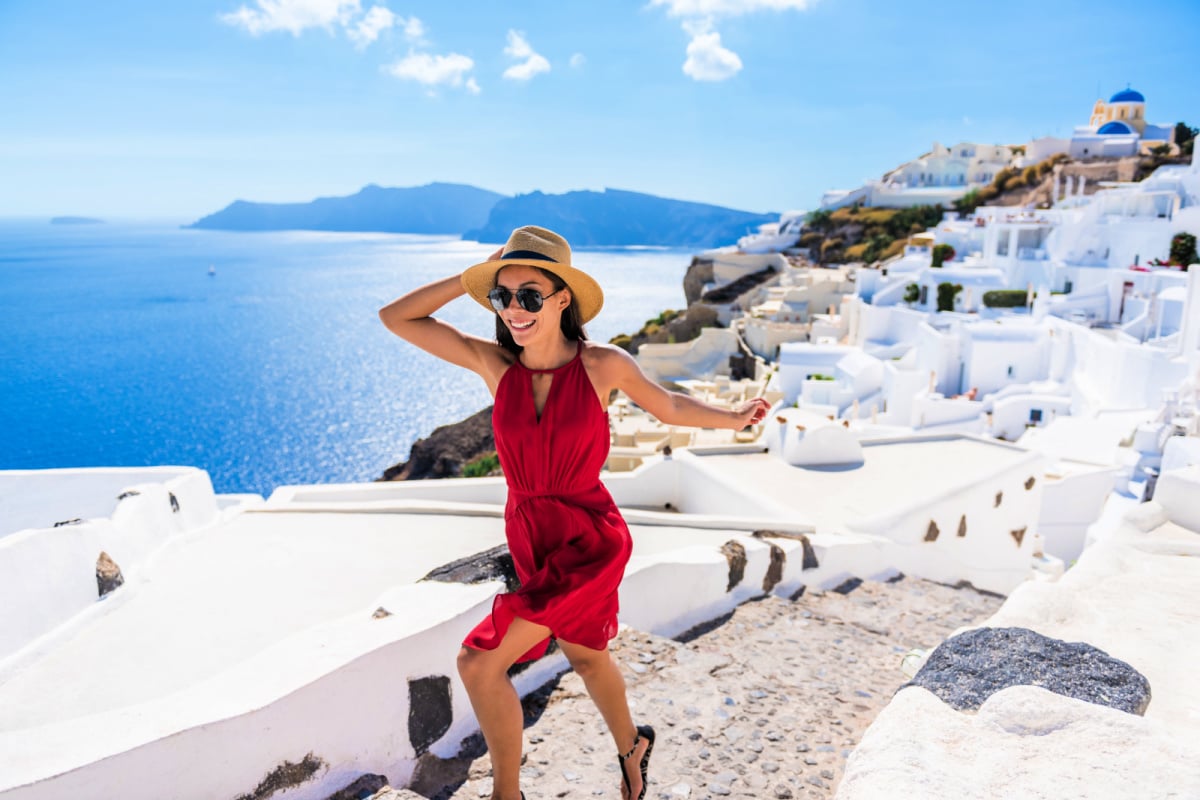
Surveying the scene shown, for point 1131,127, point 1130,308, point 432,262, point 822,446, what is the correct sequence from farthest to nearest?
point 432,262 → point 1131,127 → point 1130,308 → point 822,446

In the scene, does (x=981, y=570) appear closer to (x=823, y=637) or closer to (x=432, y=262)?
(x=823, y=637)

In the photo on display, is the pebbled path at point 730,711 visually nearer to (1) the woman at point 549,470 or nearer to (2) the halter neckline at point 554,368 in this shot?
(1) the woman at point 549,470

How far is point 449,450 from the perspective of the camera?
3084 cm

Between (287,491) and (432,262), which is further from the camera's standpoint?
(432,262)

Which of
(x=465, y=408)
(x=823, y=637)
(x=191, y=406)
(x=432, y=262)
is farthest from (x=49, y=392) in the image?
(x=432, y=262)

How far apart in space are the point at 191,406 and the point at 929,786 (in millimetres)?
60126

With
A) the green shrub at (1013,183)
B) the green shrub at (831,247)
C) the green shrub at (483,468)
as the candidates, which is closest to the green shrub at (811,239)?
the green shrub at (831,247)

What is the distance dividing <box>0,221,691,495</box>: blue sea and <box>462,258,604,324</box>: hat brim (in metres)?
41.2

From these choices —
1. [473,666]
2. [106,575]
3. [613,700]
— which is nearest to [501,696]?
[473,666]

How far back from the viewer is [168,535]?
6215 mm

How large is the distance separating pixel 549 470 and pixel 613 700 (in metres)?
0.76

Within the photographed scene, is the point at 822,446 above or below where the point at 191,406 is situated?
above

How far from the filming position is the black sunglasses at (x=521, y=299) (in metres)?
2.36

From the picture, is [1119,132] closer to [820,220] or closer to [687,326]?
[820,220]
